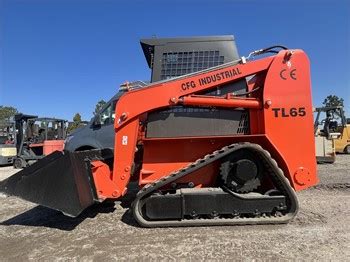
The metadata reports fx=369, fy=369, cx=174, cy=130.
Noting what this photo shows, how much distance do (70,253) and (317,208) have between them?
161 inches

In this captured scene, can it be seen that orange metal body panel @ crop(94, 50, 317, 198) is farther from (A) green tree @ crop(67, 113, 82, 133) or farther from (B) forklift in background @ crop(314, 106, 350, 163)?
(A) green tree @ crop(67, 113, 82, 133)

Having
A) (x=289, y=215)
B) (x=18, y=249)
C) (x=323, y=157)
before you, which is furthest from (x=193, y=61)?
(x=323, y=157)

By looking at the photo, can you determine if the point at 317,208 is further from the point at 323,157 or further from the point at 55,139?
the point at 55,139

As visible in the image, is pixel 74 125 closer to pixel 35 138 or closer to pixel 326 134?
pixel 35 138

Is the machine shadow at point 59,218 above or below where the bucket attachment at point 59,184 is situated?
below

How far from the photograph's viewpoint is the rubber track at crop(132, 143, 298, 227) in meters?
5.22

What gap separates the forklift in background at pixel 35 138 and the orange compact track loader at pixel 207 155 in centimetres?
1266

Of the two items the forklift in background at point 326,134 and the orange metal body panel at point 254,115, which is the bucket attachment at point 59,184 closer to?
the orange metal body panel at point 254,115

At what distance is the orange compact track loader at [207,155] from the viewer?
17.3 feet

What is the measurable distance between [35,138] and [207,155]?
615 inches

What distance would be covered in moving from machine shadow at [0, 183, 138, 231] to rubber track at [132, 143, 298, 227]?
1.54ft

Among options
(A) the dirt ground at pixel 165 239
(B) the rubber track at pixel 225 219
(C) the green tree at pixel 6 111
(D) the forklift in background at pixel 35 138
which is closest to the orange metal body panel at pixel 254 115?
(B) the rubber track at pixel 225 219

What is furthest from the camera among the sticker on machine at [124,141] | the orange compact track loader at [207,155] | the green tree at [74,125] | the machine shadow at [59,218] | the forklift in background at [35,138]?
the green tree at [74,125]

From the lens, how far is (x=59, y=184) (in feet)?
17.2
